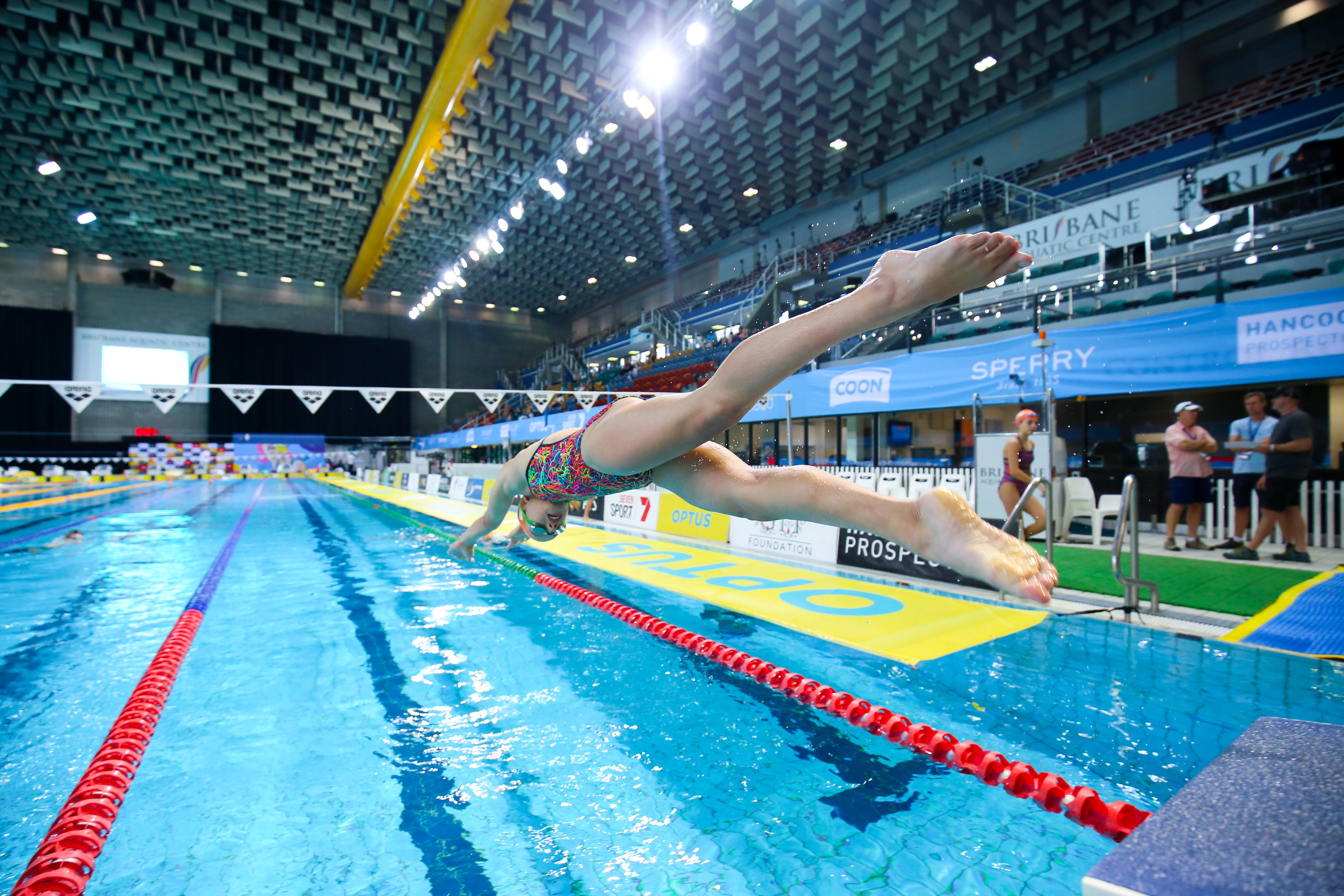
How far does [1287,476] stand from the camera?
4996 mm

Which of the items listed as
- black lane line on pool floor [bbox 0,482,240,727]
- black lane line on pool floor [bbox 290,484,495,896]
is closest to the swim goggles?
black lane line on pool floor [bbox 290,484,495,896]

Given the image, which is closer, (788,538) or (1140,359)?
(1140,359)

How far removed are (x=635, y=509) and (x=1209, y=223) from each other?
8625mm

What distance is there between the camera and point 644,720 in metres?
2.57

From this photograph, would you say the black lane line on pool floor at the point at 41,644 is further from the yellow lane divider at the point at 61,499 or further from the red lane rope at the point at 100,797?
the yellow lane divider at the point at 61,499

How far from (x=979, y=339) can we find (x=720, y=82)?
24.6 ft

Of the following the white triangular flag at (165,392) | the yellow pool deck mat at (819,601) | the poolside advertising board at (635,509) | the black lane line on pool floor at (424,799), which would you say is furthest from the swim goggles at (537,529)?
the white triangular flag at (165,392)

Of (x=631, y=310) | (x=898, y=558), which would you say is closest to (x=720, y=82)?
(x=898, y=558)

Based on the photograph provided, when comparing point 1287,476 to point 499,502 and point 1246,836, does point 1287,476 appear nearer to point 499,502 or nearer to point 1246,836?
point 1246,836

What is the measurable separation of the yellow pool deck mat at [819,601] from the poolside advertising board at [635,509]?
1.08 metres

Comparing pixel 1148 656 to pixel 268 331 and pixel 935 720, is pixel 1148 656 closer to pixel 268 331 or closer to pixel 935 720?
pixel 935 720

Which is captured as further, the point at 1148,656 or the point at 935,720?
the point at 1148,656

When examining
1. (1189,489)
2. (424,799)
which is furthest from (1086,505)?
(424,799)

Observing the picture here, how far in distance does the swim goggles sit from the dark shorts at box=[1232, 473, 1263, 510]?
Result: 21.3 ft
